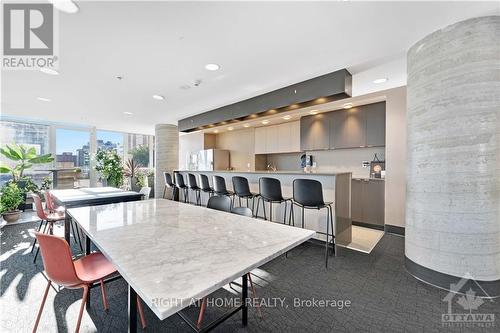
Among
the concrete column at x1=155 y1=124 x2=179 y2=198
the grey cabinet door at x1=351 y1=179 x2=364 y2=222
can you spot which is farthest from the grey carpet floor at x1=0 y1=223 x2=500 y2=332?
the concrete column at x1=155 y1=124 x2=179 y2=198

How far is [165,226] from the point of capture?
1665 mm

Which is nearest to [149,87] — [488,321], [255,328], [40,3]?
[40,3]

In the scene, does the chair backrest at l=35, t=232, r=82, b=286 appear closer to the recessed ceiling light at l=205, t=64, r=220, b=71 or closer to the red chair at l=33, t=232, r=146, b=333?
the red chair at l=33, t=232, r=146, b=333

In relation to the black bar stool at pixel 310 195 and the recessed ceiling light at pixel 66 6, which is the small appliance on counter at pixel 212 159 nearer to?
the black bar stool at pixel 310 195

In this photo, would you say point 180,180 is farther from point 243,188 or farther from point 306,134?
point 306,134

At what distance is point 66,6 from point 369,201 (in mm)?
5216

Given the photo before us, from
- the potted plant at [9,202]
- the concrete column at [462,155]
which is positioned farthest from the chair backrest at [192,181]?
the concrete column at [462,155]

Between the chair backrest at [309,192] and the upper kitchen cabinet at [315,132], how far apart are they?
245cm

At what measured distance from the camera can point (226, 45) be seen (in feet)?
8.23

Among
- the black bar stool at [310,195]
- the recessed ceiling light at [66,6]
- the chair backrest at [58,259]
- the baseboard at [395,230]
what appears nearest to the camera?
the chair backrest at [58,259]

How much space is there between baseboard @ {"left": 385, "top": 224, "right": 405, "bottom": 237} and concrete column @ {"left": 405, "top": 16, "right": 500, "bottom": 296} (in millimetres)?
1754

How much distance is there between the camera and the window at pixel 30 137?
5.90 meters

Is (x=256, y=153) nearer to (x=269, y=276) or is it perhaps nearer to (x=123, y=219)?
(x=269, y=276)

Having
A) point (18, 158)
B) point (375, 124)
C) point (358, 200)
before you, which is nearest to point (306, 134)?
point (375, 124)
